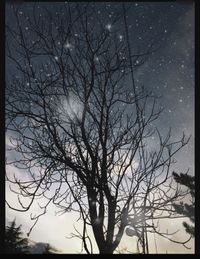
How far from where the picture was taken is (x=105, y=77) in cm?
373

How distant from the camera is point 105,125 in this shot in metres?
3.59
